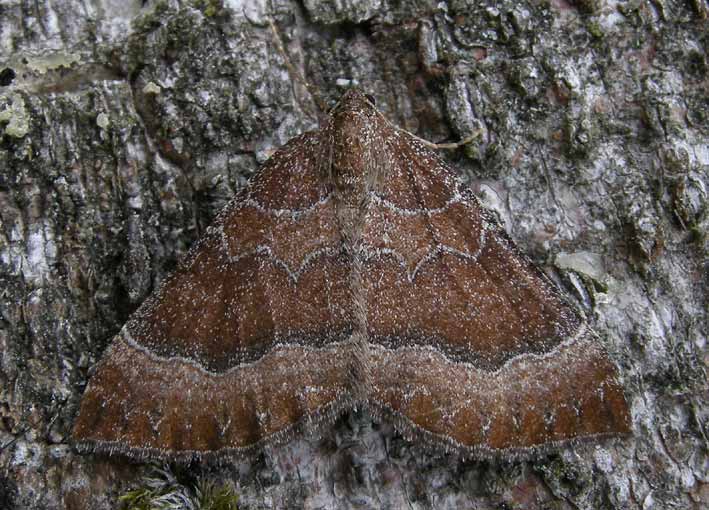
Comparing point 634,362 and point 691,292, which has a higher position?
point 691,292

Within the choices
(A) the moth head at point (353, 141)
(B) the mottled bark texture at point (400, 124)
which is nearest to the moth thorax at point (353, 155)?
(A) the moth head at point (353, 141)

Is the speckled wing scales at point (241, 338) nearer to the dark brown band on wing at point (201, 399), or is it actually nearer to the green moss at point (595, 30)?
the dark brown band on wing at point (201, 399)

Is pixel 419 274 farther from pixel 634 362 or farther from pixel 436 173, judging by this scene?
pixel 634 362

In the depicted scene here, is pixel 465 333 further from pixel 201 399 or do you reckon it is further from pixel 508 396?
pixel 201 399

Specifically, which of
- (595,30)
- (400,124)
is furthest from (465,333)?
(595,30)

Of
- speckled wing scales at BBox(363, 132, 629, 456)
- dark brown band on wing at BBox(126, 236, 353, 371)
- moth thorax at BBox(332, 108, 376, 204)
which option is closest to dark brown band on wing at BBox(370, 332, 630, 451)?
speckled wing scales at BBox(363, 132, 629, 456)

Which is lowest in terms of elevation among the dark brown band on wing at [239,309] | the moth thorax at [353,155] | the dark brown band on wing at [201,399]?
the dark brown band on wing at [201,399]

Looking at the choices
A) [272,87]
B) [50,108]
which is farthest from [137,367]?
[272,87]

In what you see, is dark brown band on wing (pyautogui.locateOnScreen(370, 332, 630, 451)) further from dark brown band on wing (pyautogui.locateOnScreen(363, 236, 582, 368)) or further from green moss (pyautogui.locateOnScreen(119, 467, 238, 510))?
green moss (pyautogui.locateOnScreen(119, 467, 238, 510))
